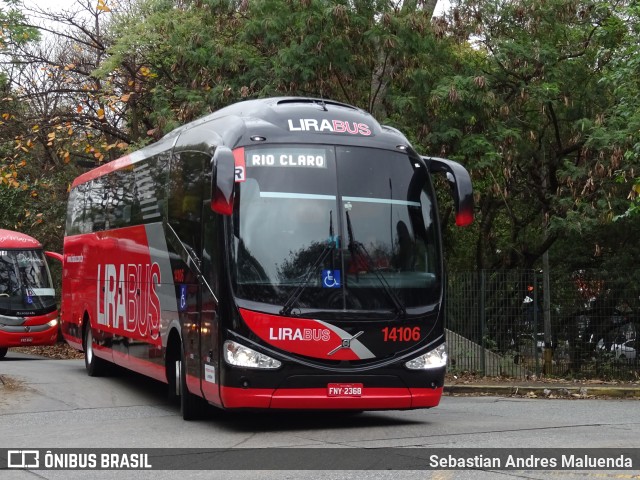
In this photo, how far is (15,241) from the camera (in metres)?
29.1

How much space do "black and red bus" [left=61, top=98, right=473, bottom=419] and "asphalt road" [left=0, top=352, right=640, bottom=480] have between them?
45cm

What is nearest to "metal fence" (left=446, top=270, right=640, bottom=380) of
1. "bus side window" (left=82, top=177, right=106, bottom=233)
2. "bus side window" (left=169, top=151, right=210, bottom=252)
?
"bus side window" (left=82, top=177, right=106, bottom=233)

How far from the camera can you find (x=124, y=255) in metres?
17.1

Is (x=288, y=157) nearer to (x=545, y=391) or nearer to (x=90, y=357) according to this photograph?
(x=545, y=391)

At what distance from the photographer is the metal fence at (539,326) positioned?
19766 mm

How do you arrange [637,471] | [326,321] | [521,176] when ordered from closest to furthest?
[637,471], [326,321], [521,176]

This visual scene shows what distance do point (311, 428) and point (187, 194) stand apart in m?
3.29

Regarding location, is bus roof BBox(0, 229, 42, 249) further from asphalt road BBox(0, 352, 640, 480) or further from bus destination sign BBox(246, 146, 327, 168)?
bus destination sign BBox(246, 146, 327, 168)

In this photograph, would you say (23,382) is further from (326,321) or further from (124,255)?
(326,321)

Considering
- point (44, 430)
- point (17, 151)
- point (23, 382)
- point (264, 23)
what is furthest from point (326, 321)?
point (17, 151)

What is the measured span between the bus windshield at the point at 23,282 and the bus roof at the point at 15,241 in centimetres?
15

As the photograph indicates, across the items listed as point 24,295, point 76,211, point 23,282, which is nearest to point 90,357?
point 76,211

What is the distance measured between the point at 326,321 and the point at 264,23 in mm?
10040

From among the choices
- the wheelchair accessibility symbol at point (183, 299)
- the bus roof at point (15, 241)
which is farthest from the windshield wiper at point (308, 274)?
the bus roof at point (15, 241)
